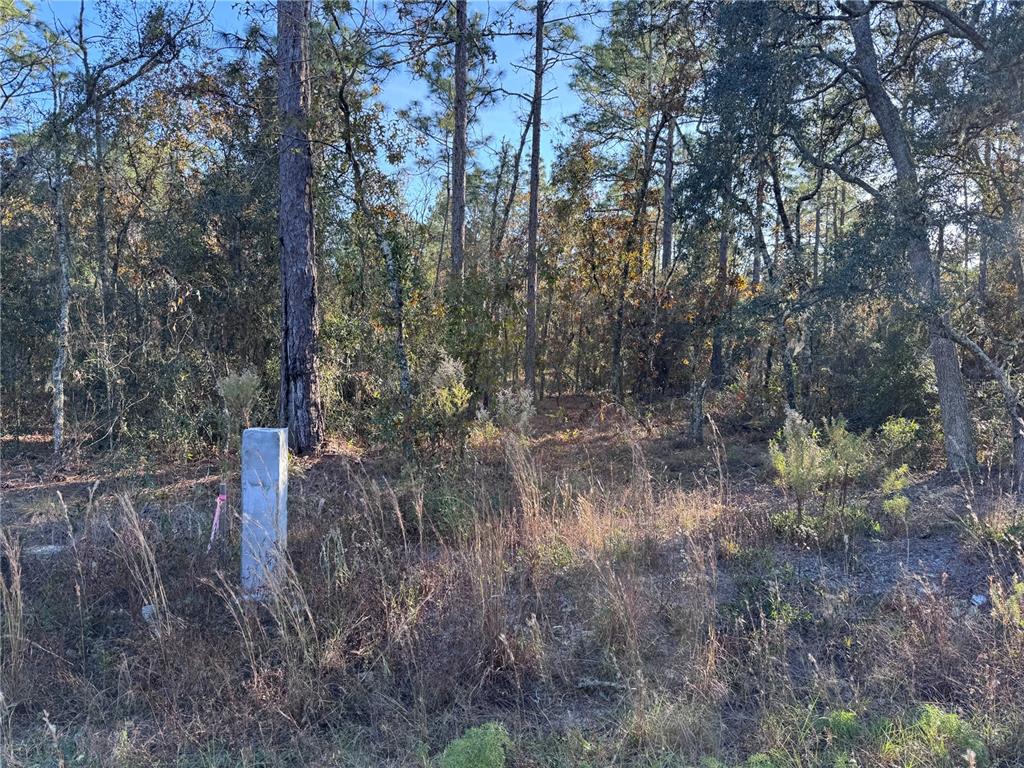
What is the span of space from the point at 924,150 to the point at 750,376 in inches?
263

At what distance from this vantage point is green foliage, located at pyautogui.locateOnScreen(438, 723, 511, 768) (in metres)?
2.21

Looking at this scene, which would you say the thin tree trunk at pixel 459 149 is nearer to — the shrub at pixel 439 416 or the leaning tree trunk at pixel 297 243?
the leaning tree trunk at pixel 297 243

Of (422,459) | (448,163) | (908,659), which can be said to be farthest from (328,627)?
(448,163)

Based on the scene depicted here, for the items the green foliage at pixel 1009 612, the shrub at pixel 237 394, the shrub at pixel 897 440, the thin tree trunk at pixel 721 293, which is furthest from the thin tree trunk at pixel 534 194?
the green foliage at pixel 1009 612

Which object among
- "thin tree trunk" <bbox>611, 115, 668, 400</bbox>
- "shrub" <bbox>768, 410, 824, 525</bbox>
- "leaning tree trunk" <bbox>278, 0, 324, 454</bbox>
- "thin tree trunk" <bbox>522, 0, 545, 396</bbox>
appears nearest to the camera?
"shrub" <bbox>768, 410, 824, 525</bbox>

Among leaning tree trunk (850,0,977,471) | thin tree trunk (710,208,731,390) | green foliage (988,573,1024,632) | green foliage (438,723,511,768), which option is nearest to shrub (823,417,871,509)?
green foliage (988,573,1024,632)

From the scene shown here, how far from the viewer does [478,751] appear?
225cm

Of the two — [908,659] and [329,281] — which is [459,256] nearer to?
[329,281]

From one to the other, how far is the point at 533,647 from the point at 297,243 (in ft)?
22.5

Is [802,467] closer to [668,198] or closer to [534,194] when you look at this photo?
[534,194]

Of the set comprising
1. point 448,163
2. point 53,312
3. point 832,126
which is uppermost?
point 448,163

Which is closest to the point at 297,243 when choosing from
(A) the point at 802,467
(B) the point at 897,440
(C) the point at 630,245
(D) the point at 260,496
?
(D) the point at 260,496

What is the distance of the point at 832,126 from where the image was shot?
8.62 metres

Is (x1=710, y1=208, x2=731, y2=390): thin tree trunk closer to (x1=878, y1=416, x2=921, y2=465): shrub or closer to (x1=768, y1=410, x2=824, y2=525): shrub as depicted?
(x1=878, y1=416, x2=921, y2=465): shrub
